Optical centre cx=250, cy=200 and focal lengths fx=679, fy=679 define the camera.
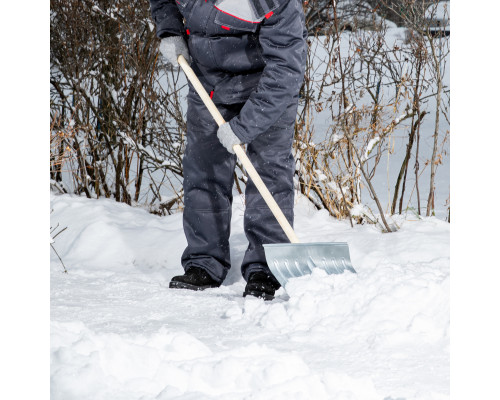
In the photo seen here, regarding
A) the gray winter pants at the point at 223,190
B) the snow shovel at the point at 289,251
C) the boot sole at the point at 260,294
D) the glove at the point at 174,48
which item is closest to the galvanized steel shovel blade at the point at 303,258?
the snow shovel at the point at 289,251

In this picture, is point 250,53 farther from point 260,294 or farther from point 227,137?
point 260,294

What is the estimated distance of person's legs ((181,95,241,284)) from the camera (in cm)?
336

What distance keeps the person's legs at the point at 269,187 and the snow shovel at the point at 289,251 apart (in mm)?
131

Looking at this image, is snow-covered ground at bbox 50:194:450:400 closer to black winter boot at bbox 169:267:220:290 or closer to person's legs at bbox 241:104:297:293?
black winter boot at bbox 169:267:220:290

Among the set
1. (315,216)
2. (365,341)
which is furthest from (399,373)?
(315,216)

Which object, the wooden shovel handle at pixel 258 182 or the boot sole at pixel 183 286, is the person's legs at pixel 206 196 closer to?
the boot sole at pixel 183 286

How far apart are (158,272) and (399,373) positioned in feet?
6.00

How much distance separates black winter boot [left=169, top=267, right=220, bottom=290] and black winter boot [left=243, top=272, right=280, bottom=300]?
23 centimetres

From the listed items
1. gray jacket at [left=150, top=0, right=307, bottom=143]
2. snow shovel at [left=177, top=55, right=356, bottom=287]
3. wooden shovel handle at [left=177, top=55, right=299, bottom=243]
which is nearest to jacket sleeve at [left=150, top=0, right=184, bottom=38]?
gray jacket at [left=150, top=0, right=307, bottom=143]

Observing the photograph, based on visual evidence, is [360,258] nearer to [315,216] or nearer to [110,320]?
[315,216]

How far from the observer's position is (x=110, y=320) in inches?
111

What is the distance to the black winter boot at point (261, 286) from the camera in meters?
3.16

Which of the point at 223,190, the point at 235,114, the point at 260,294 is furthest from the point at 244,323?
the point at 235,114

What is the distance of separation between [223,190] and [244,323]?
0.86 metres
